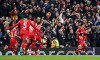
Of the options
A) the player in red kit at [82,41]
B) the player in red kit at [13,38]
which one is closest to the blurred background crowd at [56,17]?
the player in red kit at [13,38]

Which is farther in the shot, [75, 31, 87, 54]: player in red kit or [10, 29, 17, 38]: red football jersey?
[75, 31, 87, 54]: player in red kit

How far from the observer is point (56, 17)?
67.7 feet

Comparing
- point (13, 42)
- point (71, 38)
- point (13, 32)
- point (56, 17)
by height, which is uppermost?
point (56, 17)

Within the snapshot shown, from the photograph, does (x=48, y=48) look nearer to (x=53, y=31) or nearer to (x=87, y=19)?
(x=53, y=31)

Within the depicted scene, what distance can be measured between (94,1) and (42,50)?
23.5 ft

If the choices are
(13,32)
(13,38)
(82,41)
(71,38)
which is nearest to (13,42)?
(13,38)

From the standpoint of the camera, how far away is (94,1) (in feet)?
77.0

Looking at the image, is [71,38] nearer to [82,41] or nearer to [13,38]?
[82,41]

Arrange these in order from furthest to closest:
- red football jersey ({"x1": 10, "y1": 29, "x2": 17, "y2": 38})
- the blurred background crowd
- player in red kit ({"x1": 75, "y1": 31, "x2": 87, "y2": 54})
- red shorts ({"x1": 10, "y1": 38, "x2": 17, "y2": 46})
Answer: the blurred background crowd → player in red kit ({"x1": 75, "y1": 31, "x2": 87, "y2": 54}) → red shorts ({"x1": 10, "y1": 38, "x2": 17, "y2": 46}) → red football jersey ({"x1": 10, "y1": 29, "x2": 17, "y2": 38})

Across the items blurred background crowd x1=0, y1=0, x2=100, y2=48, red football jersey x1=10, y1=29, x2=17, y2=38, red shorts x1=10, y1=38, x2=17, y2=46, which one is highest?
blurred background crowd x1=0, y1=0, x2=100, y2=48

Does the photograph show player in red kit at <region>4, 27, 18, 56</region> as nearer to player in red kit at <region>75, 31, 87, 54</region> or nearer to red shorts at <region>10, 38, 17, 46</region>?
red shorts at <region>10, 38, 17, 46</region>

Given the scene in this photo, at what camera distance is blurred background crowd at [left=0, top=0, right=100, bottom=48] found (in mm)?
19328

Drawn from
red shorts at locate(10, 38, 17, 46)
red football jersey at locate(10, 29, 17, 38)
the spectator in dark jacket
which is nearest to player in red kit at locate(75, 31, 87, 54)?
the spectator in dark jacket

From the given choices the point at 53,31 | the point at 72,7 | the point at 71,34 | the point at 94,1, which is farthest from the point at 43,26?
the point at 94,1
